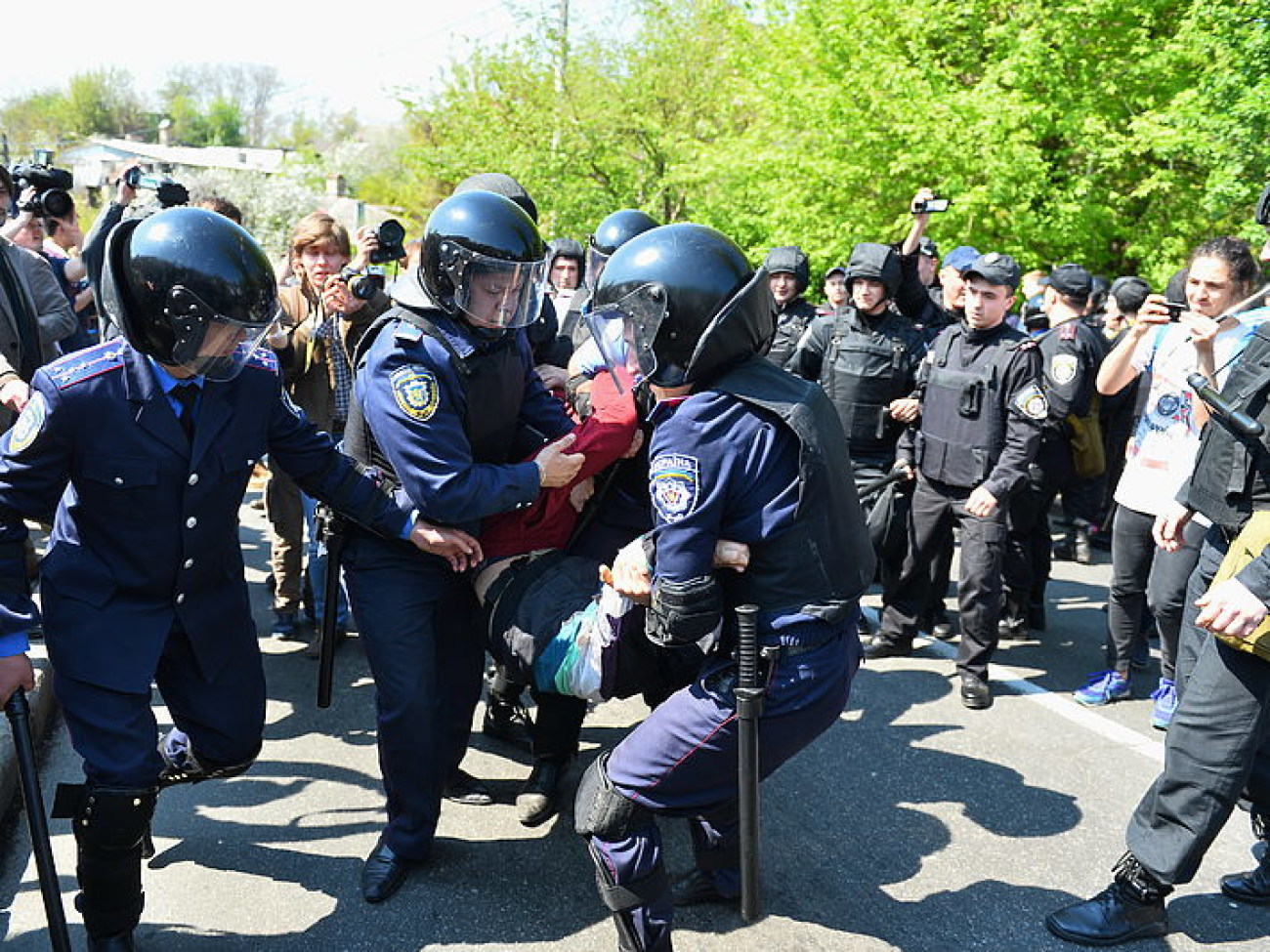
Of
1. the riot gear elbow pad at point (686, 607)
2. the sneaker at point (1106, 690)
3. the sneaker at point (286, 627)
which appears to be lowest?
the sneaker at point (1106, 690)

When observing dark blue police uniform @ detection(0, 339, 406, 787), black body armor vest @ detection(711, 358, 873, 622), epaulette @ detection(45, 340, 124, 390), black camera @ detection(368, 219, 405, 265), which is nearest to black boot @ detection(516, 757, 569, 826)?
dark blue police uniform @ detection(0, 339, 406, 787)

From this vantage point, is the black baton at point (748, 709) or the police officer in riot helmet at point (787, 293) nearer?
the black baton at point (748, 709)

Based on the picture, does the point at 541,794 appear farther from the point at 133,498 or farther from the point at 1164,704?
the point at 1164,704

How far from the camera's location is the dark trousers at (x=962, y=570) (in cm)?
496

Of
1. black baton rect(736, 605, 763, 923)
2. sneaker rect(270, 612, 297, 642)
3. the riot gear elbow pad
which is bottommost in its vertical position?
sneaker rect(270, 612, 297, 642)

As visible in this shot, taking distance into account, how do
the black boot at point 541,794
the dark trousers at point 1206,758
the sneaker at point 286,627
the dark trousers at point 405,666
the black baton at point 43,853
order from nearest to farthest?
the black baton at point 43,853 → the dark trousers at point 1206,758 → the dark trousers at point 405,666 → the black boot at point 541,794 → the sneaker at point 286,627

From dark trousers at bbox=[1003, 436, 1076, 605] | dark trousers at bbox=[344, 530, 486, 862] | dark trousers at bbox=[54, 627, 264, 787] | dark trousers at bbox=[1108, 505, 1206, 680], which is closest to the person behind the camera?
dark trousers at bbox=[54, 627, 264, 787]

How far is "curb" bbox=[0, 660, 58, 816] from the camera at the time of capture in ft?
11.5

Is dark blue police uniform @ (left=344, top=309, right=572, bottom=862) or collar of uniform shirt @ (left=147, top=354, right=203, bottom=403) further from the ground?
collar of uniform shirt @ (left=147, top=354, right=203, bottom=403)

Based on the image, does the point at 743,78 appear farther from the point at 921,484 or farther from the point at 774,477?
the point at 774,477

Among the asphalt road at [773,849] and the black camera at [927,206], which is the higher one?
the black camera at [927,206]

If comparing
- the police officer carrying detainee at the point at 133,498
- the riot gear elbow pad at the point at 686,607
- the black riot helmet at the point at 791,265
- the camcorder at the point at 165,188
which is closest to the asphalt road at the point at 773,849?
the police officer carrying detainee at the point at 133,498

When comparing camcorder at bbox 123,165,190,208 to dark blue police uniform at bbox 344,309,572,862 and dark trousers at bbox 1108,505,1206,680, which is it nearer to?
dark blue police uniform at bbox 344,309,572,862

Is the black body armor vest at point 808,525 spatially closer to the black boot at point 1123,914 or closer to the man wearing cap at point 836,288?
the black boot at point 1123,914
